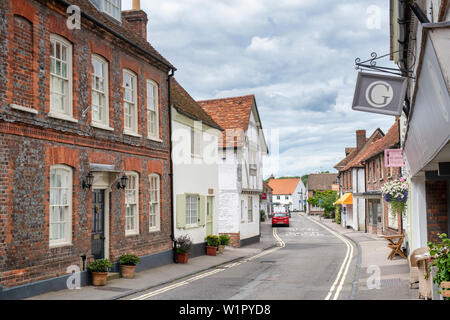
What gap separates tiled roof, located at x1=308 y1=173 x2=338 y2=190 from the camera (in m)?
98.2

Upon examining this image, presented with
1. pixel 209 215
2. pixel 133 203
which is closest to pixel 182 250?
pixel 133 203

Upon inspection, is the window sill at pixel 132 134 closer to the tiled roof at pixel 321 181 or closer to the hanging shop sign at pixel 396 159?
the hanging shop sign at pixel 396 159

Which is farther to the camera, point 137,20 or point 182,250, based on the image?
point 137,20

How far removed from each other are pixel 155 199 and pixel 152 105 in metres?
3.55

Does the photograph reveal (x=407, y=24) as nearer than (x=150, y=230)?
Yes

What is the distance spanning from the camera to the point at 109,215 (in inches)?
559

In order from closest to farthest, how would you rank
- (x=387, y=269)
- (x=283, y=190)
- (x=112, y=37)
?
(x=112, y=37)
(x=387, y=269)
(x=283, y=190)

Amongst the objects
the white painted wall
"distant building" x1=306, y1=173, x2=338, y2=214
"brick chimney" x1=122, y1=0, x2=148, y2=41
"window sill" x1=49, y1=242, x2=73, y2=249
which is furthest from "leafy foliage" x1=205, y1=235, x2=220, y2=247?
"distant building" x1=306, y1=173, x2=338, y2=214

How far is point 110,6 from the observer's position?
16328 millimetres

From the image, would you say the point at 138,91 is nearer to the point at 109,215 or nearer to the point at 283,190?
the point at 109,215

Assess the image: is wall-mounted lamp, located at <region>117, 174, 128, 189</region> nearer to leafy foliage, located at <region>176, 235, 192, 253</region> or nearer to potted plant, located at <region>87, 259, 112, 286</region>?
potted plant, located at <region>87, 259, 112, 286</region>

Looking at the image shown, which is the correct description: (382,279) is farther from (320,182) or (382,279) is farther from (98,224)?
(320,182)

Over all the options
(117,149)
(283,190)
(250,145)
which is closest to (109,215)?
(117,149)

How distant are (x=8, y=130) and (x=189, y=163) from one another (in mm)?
10673
